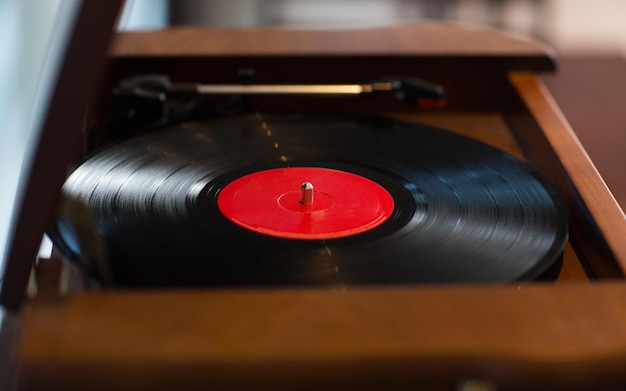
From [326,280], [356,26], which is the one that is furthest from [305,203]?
[356,26]

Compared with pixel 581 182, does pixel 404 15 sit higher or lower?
lower

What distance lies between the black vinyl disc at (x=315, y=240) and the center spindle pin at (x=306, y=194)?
8 cm

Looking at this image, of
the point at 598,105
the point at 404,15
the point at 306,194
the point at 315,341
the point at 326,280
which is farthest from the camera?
the point at 404,15

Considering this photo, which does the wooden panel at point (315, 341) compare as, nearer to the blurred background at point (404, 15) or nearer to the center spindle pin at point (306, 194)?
the center spindle pin at point (306, 194)

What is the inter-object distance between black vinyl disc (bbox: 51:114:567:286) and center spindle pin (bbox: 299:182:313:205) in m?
0.08

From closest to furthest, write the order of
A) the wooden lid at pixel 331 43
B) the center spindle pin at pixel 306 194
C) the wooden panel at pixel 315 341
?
1. the wooden panel at pixel 315 341
2. the center spindle pin at pixel 306 194
3. the wooden lid at pixel 331 43

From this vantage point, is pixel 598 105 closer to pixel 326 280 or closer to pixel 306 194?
pixel 306 194

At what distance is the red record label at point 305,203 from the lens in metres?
0.81

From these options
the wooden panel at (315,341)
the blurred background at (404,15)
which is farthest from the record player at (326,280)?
the blurred background at (404,15)

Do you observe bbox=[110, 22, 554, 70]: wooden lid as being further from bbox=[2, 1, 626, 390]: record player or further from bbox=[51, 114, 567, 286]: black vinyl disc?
bbox=[51, 114, 567, 286]: black vinyl disc

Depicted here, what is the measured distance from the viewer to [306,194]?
86cm

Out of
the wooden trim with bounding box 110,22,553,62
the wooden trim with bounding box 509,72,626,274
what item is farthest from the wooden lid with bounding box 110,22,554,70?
the wooden trim with bounding box 509,72,626,274

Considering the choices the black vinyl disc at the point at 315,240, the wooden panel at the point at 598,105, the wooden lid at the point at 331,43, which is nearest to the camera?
the black vinyl disc at the point at 315,240

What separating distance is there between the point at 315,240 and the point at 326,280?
0.08m
